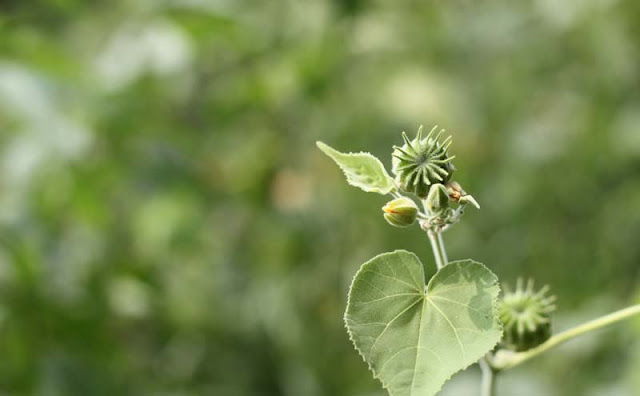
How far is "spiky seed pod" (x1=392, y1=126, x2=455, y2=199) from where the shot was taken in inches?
42.5

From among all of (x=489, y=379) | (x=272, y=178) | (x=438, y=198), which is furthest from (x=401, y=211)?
(x=272, y=178)

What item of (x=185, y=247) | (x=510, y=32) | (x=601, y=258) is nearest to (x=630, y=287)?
(x=601, y=258)

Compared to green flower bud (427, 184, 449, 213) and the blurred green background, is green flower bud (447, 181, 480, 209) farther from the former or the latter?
the blurred green background

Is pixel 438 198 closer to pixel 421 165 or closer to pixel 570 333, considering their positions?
pixel 421 165

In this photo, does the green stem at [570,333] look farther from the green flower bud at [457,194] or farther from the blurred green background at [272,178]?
the blurred green background at [272,178]

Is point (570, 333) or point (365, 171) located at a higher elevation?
point (365, 171)

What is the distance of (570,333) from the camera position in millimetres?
1171

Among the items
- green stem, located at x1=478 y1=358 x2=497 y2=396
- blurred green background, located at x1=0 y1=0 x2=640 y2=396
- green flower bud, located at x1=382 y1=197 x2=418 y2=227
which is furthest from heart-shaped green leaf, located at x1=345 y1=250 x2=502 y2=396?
blurred green background, located at x1=0 y1=0 x2=640 y2=396

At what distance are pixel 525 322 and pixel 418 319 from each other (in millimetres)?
265

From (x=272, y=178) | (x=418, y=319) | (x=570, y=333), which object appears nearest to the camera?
(x=418, y=319)

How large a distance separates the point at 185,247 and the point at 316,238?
665 mm

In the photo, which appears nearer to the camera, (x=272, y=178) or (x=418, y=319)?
(x=418, y=319)

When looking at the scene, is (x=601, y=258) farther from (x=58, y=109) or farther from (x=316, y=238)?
(x=58, y=109)

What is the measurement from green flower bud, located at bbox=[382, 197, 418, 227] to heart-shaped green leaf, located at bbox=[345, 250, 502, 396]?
0.16 ft
